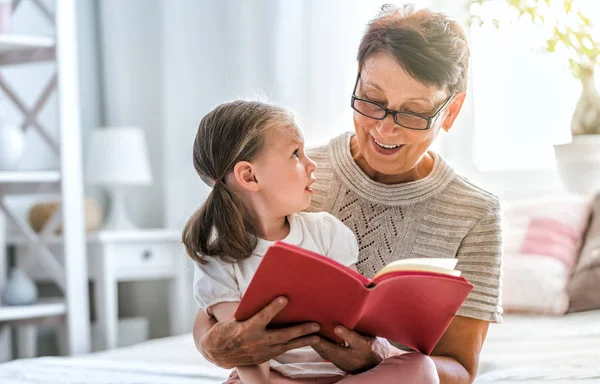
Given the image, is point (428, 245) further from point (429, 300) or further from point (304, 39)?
point (304, 39)

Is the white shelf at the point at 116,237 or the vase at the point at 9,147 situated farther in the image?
the white shelf at the point at 116,237

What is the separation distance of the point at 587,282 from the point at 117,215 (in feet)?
6.90

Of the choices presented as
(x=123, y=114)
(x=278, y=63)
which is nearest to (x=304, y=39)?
(x=278, y=63)

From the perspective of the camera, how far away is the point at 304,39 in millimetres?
3551

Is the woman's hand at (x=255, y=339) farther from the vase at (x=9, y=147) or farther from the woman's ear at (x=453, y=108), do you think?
the vase at (x=9, y=147)

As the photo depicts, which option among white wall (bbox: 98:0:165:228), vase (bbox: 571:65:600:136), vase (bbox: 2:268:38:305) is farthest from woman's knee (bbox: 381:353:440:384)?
white wall (bbox: 98:0:165:228)

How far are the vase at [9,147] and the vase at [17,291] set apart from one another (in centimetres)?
41

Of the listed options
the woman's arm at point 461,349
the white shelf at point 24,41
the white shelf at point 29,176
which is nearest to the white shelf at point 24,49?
the white shelf at point 24,41

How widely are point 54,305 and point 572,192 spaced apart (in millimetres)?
2024

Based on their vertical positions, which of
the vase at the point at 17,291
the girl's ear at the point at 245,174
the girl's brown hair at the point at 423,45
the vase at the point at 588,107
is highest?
the girl's brown hair at the point at 423,45

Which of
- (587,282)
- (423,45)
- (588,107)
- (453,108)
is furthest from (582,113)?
(423,45)

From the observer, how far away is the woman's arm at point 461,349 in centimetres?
156

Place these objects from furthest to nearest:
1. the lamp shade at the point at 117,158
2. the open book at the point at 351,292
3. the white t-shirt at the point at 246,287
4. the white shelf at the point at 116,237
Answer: the lamp shade at the point at 117,158 < the white shelf at the point at 116,237 < the white t-shirt at the point at 246,287 < the open book at the point at 351,292

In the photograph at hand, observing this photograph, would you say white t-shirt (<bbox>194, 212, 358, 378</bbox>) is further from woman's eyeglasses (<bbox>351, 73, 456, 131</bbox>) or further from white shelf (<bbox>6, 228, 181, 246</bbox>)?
white shelf (<bbox>6, 228, 181, 246</bbox>)
